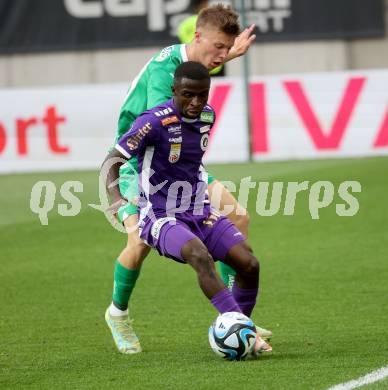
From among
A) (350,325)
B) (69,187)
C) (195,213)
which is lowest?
(69,187)

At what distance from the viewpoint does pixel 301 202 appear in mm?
14000

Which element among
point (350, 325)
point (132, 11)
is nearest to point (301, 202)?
point (350, 325)

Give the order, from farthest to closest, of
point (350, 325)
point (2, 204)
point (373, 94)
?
point (373, 94) < point (2, 204) < point (350, 325)

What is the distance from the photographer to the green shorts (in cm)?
701

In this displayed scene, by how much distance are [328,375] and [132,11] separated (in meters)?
17.2

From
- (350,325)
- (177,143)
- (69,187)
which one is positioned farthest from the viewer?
(69,187)

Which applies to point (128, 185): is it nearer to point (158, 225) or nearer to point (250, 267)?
point (158, 225)

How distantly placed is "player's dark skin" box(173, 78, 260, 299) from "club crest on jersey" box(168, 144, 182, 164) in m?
0.18

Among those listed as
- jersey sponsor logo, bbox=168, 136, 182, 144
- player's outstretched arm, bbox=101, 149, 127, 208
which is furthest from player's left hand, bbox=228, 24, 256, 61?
player's outstretched arm, bbox=101, 149, 127, 208

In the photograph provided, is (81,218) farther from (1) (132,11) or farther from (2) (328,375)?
(1) (132,11)

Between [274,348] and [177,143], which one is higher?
[177,143]

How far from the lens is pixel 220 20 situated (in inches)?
280

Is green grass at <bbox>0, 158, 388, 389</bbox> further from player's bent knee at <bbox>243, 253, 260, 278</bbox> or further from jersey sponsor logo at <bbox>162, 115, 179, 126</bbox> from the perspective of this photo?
jersey sponsor logo at <bbox>162, 115, 179, 126</bbox>

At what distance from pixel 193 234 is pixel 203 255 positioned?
0.22 m
